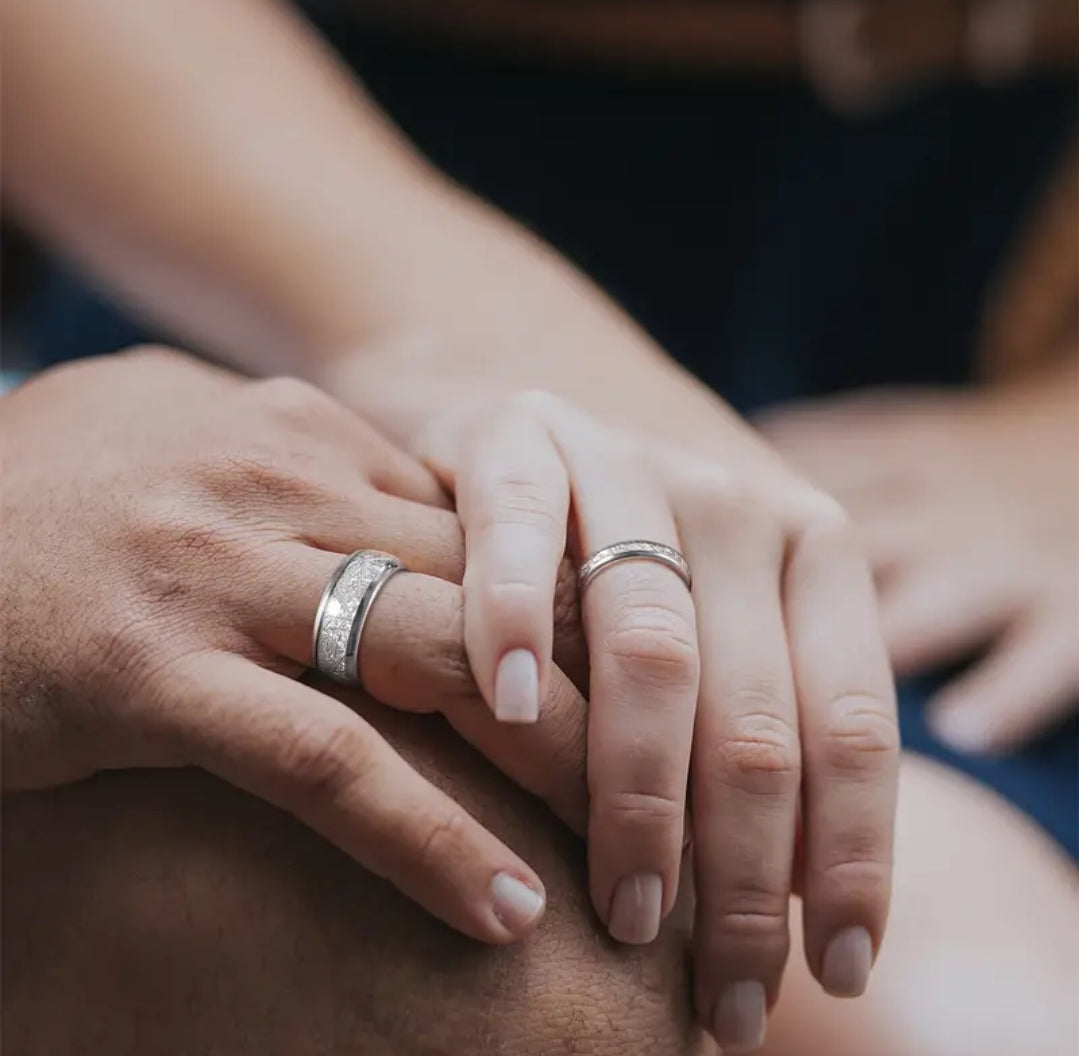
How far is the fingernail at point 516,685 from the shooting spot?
0.57 meters

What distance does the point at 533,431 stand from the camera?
675 millimetres

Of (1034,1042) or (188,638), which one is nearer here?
(188,638)

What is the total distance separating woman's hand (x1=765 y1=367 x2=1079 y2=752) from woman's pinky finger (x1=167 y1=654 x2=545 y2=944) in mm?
430

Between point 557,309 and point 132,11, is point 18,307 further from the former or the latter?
point 557,309

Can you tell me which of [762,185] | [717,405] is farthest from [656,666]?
[762,185]

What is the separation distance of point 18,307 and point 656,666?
1.14 metres

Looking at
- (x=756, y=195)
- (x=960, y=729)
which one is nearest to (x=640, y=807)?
(x=960, y=729)

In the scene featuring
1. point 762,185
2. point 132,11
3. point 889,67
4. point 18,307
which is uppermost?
point 132,11

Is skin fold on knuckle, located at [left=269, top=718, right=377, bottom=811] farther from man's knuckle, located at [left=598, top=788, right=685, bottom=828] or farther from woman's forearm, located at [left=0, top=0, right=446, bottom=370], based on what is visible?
woman's forearm, located at [left=0, top=0, right=446, bottom=370]

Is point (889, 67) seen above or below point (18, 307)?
above

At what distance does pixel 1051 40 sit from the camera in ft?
4.26

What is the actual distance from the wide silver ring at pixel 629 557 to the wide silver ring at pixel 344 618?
86 mm

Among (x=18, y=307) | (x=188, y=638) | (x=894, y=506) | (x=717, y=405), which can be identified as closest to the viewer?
(x=188, y=638)

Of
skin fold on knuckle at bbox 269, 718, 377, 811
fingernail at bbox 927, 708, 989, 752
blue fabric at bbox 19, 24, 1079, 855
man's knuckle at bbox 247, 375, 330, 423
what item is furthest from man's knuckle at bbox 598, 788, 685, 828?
blue fabric at bbox 19, 24, 1079, 855
